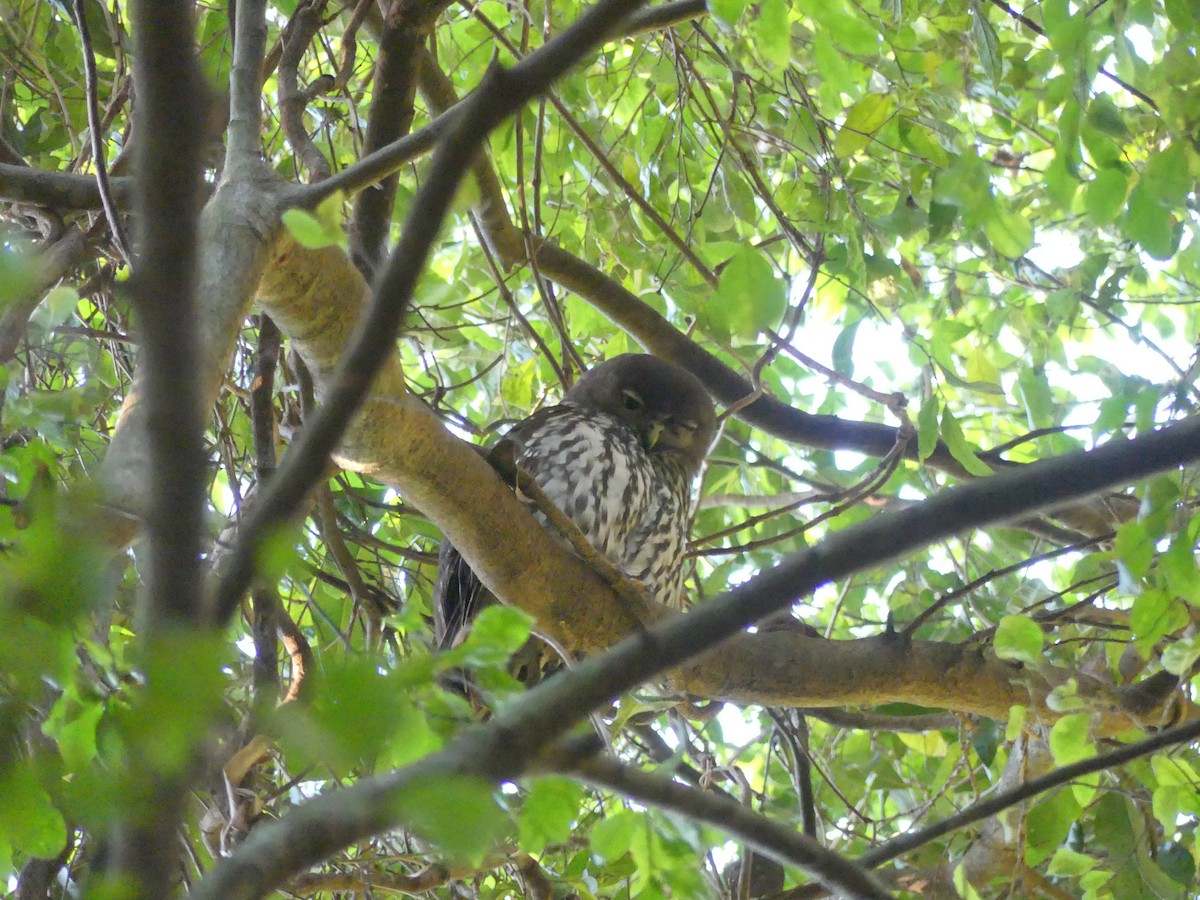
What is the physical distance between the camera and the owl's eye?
12.8 feet

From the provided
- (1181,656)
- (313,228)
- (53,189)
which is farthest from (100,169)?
(1181,656)

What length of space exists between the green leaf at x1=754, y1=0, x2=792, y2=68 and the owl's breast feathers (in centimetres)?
172

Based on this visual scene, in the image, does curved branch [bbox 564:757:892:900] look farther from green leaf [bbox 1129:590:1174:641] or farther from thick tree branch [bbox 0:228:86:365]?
thick tree branch [bbox 0:228:86:365]

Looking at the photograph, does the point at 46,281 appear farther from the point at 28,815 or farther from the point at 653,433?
the point at 653,433

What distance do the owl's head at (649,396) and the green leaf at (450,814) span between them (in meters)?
3.22

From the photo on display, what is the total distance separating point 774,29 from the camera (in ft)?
6.35

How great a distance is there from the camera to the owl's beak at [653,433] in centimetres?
390

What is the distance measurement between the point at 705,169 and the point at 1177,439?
3.19 m

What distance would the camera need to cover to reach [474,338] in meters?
4.11

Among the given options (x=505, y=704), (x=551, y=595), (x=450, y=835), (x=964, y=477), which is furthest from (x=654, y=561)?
(x=450, y=835)

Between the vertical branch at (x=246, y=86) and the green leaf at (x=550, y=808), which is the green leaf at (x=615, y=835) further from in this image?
the vertical branch at (x=246, y=86)

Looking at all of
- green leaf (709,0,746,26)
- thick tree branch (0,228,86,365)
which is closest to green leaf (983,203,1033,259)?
green leaf (709,0,746,26)

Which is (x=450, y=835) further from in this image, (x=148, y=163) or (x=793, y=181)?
(x=793, y=181)

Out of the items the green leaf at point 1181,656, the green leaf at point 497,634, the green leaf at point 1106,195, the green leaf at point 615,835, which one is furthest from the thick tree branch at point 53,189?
the green leaf at point 1181,656
